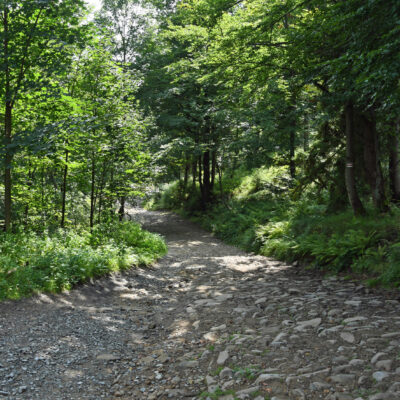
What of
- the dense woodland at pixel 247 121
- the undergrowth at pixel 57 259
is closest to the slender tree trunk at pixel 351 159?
the dense woodland at pixel 247 121

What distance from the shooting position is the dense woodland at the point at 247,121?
6301 mm

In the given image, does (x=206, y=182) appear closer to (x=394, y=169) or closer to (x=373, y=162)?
(x=394, y=169)

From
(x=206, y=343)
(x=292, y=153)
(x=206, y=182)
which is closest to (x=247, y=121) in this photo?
(x=292, y=153)

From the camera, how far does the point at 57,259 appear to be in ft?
22.8

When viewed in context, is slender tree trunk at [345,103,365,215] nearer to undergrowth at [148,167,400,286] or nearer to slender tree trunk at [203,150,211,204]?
undergrowth at [148,167,400,286]

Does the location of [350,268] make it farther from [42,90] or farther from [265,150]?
[265,150]

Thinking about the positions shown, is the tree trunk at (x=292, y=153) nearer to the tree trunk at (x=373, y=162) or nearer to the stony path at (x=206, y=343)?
the tree trunk at (x=373, y=162)

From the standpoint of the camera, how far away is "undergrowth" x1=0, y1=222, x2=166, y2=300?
20.0 ft

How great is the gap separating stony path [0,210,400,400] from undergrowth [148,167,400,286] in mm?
851

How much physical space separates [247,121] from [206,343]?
13.7 m

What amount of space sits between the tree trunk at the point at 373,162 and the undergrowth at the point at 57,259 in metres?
6.97

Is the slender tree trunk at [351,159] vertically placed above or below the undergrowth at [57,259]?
above

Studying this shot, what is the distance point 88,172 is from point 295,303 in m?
7.40

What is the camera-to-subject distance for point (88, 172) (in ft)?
34.1
